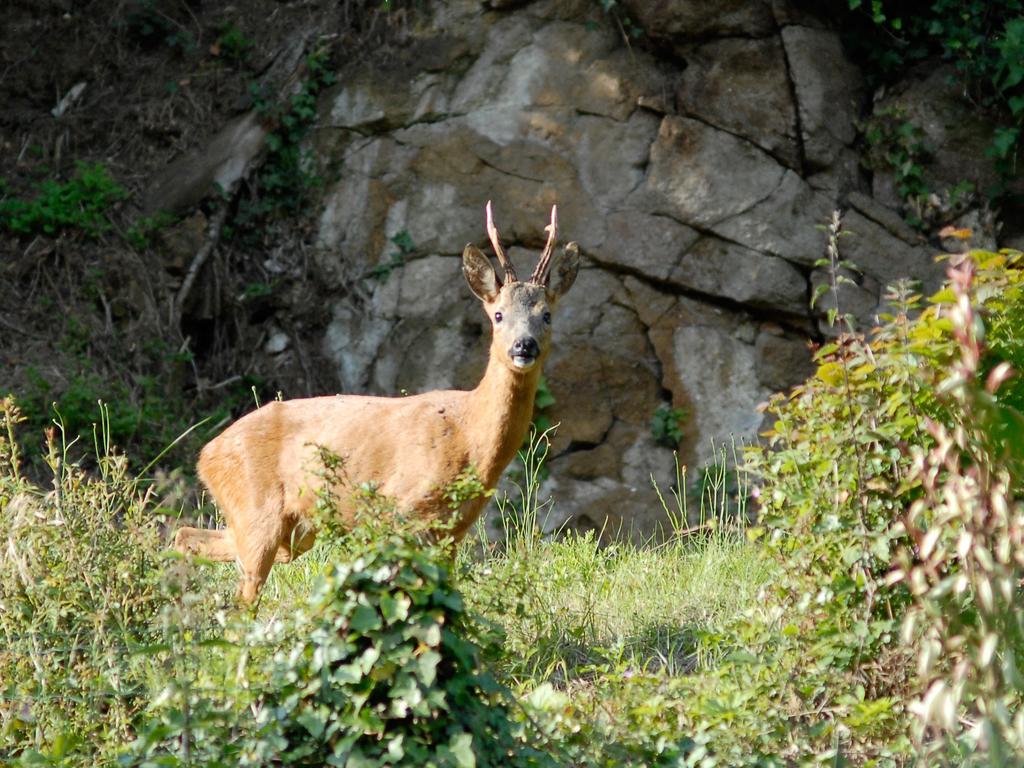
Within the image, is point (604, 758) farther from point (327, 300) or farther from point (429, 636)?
point (327, 300)

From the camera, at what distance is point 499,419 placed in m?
6.75

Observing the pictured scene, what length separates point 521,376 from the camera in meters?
6.84

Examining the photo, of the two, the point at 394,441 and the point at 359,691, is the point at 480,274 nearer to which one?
the point at 394,441

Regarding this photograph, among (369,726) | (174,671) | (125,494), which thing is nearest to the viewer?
(369,726)

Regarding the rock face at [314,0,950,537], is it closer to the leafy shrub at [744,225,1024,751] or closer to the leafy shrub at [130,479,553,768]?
the leafy shrub at [744,225,1024,751]

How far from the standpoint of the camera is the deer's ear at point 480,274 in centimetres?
743

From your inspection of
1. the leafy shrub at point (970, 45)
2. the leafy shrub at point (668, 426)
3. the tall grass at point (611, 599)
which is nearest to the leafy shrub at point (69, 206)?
the leafy shrub at point (668, 426)

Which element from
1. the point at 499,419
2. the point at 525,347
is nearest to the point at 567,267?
the point at 525,347

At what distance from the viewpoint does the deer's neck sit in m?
6.72

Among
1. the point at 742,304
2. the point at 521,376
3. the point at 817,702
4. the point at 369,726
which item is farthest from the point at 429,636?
the point at 742,304

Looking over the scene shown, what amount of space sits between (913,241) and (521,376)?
5018 millimetres

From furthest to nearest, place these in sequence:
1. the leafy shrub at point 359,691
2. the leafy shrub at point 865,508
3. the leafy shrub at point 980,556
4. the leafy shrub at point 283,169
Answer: the leafy shrub at point 283,169
the leafy shrub at point 865,508
the leafy shrub at point 359,691
the leafy shrub at point 980,556

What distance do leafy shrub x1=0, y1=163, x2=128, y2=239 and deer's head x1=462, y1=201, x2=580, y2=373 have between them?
16.9 ft

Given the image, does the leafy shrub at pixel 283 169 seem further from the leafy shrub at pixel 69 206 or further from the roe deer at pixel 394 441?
the roe deer at pixel 394 441
